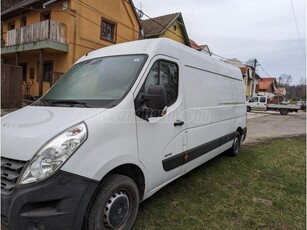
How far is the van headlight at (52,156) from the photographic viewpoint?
7.29 ft

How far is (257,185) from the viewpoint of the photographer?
4.93m

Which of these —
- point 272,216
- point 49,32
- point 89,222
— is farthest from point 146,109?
point 49,32

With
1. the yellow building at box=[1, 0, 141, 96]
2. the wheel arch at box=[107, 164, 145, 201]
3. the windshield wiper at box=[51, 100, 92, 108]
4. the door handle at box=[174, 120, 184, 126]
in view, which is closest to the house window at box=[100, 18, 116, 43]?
the yellow building at box=[1, 0, 141, 96]

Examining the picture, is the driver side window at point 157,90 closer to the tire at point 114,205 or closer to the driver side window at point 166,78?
the driver side window at point 166,78

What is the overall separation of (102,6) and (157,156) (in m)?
16.2

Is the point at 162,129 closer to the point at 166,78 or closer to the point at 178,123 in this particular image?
the point at 178,123

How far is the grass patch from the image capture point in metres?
3.45

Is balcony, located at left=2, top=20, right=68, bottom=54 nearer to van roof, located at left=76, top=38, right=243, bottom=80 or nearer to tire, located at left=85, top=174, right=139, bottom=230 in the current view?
van roof, located at left=76, top=38, right=243, bottom=80

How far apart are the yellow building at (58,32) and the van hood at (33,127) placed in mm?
11629

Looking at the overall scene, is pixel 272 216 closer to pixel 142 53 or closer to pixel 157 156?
pixel 157 156

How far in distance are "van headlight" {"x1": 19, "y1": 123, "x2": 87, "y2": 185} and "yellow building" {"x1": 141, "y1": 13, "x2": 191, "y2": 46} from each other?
2095 cm

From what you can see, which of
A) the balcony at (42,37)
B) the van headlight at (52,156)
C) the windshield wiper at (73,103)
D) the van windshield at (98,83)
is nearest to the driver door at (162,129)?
the van windshield at (98,83)

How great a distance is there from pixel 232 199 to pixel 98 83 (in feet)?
9.28

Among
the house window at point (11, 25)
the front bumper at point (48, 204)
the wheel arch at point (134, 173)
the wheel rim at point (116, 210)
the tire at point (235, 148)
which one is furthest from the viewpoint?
the house window at point (11, 25)
